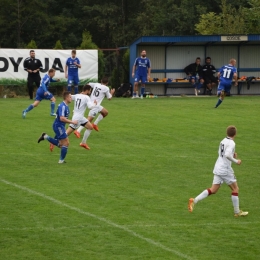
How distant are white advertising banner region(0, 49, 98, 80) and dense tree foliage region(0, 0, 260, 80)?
86.3 feet

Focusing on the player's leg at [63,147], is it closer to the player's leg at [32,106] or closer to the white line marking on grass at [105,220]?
the white line marking on grass at [105,220]

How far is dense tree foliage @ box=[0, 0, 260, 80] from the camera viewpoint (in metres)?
67.4

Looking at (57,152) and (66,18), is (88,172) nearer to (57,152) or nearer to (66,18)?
(57,152)

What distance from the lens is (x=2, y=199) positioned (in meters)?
13.4

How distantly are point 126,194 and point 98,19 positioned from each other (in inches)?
2376

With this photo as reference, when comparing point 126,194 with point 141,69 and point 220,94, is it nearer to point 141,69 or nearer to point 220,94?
point 220,94

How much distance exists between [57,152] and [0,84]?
1755 cm

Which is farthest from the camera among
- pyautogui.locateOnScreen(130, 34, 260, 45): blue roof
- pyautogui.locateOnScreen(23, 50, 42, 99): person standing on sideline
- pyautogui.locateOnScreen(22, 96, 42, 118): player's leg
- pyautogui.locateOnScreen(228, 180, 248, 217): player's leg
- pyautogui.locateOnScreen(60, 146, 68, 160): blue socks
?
pyautogui.locateOnScreen(130, 34, 260, 45): blue roof

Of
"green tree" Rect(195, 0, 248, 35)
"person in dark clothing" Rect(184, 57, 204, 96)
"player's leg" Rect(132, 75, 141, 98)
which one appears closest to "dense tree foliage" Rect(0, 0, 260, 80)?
"green tree" Rect(195, 0, 248, 35)

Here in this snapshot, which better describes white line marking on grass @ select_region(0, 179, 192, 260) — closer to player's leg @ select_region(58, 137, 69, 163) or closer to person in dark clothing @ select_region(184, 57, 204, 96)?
player's leg @ select_region(58, 137, 69, 163)

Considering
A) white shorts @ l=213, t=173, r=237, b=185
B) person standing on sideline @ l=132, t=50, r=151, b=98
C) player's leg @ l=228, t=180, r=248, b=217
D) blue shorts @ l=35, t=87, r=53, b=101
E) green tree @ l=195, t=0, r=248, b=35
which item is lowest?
player's leg @ l=228, t=180, r=248, b=217

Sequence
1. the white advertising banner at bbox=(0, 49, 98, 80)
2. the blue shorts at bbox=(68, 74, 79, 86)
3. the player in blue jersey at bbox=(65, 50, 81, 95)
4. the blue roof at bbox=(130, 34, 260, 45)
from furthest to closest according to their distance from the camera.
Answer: the blue roof at bbox=(130, 34, 260, 45)
the white advertising banner at bbox=(0, 49, 98, 80)
the blue shorts at bbox=(68, 74, 79, 86)
the player in blue jersey at bbox=(65, 50, 81, 95)

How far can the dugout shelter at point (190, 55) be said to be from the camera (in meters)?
37.1

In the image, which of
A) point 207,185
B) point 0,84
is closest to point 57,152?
point 207,185
